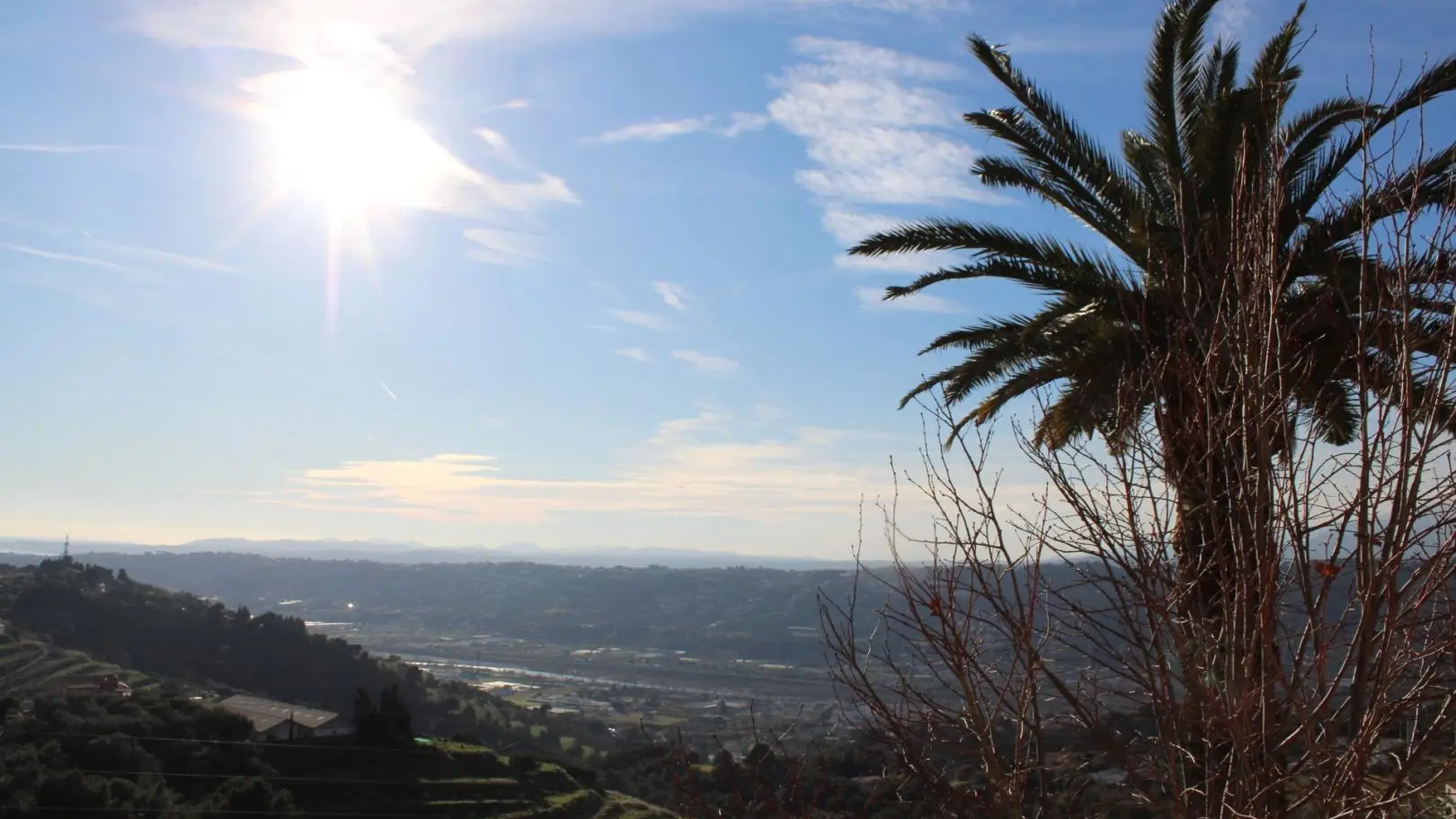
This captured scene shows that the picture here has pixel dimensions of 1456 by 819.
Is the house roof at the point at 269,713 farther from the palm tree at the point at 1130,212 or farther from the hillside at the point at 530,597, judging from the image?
the hillside at the point at 530,597

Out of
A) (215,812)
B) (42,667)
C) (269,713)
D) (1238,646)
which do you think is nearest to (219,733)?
(215,812)

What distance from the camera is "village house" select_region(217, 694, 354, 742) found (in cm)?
2392

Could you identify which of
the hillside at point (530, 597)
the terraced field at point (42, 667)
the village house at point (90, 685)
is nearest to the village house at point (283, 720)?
the village house at point (90, 685)

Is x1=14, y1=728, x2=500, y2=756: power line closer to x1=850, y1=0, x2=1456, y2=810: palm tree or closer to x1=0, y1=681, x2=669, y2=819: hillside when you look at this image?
x1=0, y1=681, x2=669, y2=819: hillside

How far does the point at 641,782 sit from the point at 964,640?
2525 cm

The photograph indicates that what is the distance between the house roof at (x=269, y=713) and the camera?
2450 centimetres

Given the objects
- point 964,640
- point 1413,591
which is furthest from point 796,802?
point 1413,591

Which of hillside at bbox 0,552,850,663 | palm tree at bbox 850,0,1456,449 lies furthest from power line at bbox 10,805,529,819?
hillside at bbox 0,552,850,663

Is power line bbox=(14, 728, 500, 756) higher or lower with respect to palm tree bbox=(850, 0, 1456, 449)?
lower

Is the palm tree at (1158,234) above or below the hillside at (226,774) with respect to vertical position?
above

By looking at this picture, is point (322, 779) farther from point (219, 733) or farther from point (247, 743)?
point (219, 733)

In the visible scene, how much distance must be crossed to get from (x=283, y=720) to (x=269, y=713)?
81.8 inches

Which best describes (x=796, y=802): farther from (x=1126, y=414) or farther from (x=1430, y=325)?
(x=1430, y=325)

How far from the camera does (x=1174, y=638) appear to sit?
3.62 m
